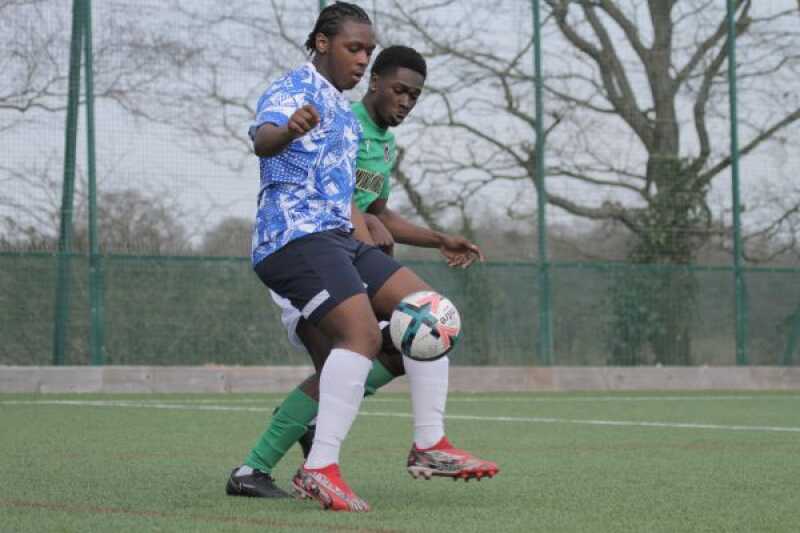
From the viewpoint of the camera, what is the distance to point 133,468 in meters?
6.14

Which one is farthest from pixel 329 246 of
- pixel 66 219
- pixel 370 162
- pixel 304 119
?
pixel 66 219

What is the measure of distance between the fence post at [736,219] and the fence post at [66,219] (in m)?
6.95

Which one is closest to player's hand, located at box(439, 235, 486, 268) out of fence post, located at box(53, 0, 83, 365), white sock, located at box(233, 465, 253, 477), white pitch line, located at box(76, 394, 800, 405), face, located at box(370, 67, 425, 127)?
face, located at box(370, 67, 425, 127)

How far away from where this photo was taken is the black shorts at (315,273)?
193 inches

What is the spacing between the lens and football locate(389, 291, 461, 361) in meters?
4.93

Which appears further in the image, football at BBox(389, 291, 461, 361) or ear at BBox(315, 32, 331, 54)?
ear at BBox(315, 32, 331, 54)

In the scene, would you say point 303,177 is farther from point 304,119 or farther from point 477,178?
point 477,178

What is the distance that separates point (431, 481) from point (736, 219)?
11150mm

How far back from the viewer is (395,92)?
5.74m

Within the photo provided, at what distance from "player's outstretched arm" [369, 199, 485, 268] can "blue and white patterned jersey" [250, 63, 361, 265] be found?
0.78 metres

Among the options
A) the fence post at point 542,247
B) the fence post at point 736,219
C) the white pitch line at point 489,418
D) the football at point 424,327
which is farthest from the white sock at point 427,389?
the fence post at point 736,219

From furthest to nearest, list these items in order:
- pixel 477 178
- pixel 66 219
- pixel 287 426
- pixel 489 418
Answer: pixel 477 178 → pixel 66 219 → pixel 489 418 → pixel 287 426

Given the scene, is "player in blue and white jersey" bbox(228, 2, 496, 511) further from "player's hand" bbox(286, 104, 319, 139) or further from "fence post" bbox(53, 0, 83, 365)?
"fence post" bbox(53, 0, 83, 365)

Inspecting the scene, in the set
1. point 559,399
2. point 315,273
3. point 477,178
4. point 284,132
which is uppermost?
point 477,178
